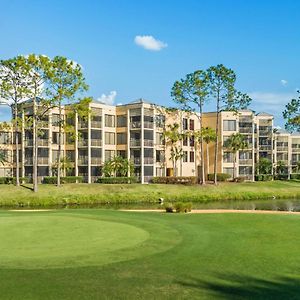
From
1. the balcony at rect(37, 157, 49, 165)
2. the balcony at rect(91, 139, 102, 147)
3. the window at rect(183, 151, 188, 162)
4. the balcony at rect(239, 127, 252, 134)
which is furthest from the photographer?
the balcony at rect(239, 127, 252, 134)

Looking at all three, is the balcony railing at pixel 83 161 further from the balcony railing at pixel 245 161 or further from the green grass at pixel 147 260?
the green grass at pixel 147 260

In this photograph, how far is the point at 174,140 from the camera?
70.5 metres

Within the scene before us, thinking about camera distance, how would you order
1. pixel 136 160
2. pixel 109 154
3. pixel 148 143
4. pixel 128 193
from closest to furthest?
pixel 128 193
pixel 136 160
pixel 148 143
pixel 109 154

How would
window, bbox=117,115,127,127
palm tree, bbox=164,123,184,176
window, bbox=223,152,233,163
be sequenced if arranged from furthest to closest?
1. window, bbox=223,152,233,163
2. window, bbox=117,115,127,127
3. palm tree, bbox=164,123,184,176

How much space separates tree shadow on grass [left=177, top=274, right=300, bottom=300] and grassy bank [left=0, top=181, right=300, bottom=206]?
3754cm

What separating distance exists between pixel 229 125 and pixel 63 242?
66.5m

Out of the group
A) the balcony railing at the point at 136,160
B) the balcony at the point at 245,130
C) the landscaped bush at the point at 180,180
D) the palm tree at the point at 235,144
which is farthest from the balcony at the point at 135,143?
the balcony at the point at 245,130

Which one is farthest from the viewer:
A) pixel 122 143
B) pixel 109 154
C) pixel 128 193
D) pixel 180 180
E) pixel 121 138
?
pixel 121 138

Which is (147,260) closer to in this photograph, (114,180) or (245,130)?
(114,180)

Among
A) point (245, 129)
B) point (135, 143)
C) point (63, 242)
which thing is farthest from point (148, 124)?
point (63, 242)

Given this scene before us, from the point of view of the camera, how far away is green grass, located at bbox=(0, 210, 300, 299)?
10.7 m

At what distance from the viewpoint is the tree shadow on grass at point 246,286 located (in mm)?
10453

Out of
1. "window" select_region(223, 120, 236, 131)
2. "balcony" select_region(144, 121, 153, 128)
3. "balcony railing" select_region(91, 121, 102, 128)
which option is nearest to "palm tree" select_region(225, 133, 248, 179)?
"window" select_region(223, 120, 236, 131)

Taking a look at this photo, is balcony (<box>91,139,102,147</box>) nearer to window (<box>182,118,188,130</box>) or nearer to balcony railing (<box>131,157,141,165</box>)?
balcony railing (<box>131,157,141,165</box>)
